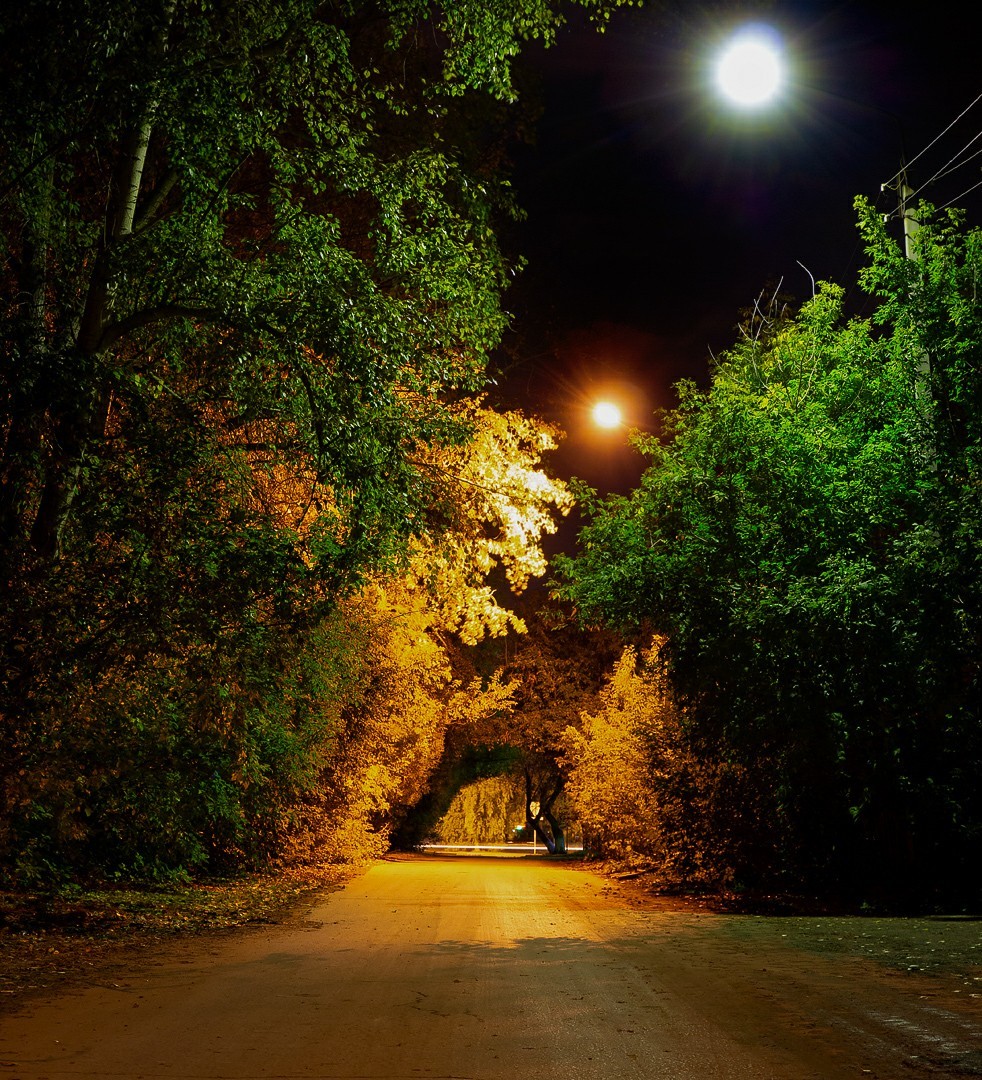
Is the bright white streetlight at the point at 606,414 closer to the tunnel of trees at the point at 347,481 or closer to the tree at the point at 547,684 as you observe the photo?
the tunnel of trees at the point at 347,481

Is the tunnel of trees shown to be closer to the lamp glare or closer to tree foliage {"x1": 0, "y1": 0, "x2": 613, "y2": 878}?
tree foliage {"x1": 0, "y1": 0, "x2": 613, "y2": 878}

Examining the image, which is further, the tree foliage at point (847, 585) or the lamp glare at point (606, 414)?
the lamp glare at point (606, 414)

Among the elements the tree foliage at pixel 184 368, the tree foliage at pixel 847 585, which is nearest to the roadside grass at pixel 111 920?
the tree foliage at pixel 184 368

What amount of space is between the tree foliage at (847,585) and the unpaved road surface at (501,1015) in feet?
14.5

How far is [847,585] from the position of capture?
44.7ft

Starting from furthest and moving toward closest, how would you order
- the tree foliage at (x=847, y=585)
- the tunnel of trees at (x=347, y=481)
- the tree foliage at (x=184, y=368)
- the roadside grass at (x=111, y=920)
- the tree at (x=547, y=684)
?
the tree at (x=547, y=684), the tree foliage at (x=847, y=585), the tunnel of trees at (x=347, y=481), the tree foliage at (x=184, y=368), the roadside grass at (x=111, y=920)

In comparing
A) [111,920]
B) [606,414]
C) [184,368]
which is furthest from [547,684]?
[184,368]

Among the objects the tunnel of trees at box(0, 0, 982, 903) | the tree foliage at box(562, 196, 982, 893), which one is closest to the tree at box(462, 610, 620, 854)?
the tunnel of trees at box(0, 0, 982, 903)

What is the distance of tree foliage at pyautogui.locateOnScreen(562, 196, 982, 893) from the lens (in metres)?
13.6

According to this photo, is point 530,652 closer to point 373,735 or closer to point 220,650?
point 373,735

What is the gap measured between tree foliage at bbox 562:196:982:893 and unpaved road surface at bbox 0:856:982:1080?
174 inches

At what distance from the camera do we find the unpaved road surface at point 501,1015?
5.74 m

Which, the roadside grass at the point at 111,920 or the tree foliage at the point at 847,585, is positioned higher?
the tree foliage at the point at 847,585

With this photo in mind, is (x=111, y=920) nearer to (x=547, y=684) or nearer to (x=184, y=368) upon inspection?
(x=184, y=368)
